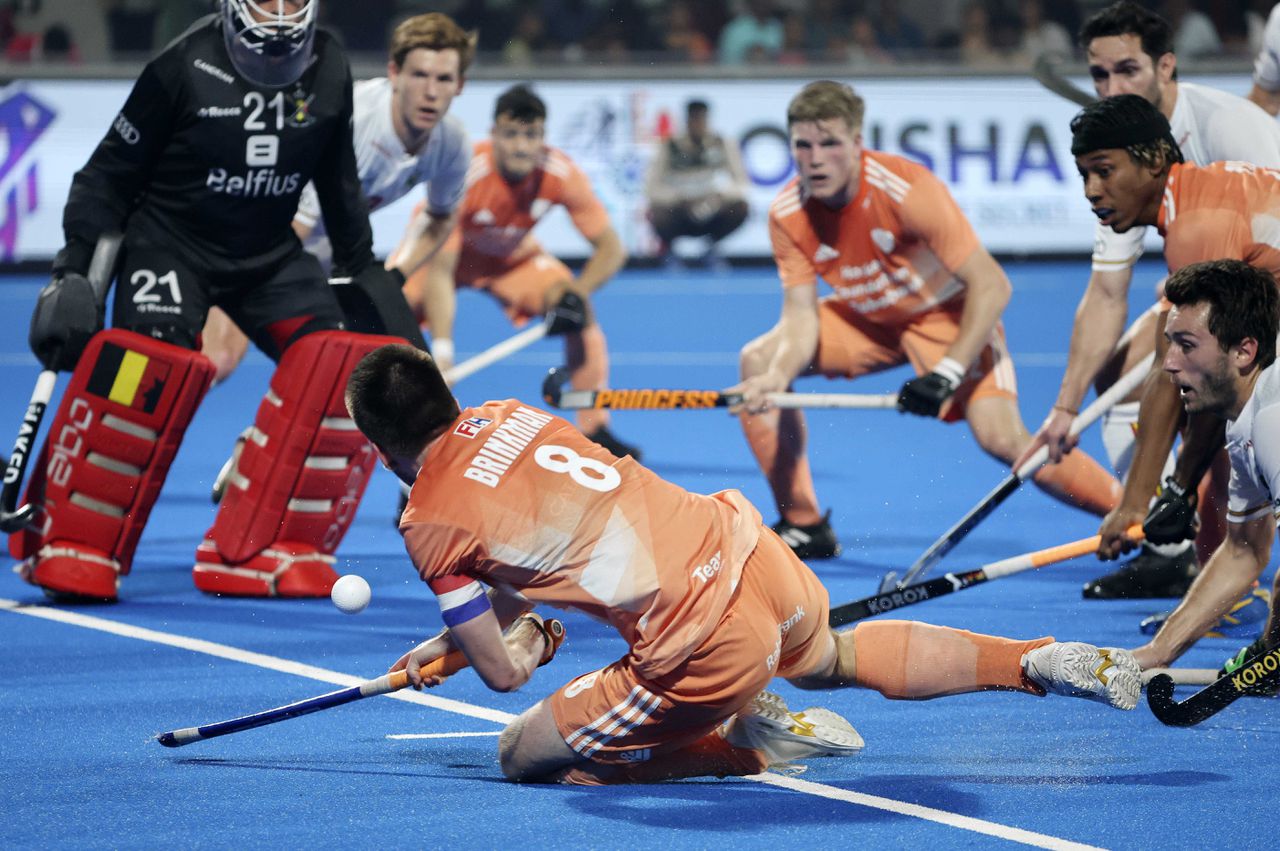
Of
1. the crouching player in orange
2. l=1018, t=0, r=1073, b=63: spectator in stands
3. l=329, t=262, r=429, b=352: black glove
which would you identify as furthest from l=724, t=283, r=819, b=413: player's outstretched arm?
l=1018, t=0, r=1073, b=63: spectator in stands

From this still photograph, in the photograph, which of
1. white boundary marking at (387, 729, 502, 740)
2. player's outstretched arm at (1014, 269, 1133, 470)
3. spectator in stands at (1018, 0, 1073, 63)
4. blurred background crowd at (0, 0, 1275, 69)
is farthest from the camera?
spectator in stands at (1018, 0, 1073, 63)

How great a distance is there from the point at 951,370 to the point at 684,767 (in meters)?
2.38

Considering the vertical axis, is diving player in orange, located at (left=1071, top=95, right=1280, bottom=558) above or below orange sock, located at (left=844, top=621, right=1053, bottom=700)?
above

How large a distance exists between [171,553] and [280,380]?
0.95 m

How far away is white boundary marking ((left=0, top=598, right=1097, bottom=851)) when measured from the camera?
10.6ft

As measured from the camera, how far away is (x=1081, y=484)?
5.57m

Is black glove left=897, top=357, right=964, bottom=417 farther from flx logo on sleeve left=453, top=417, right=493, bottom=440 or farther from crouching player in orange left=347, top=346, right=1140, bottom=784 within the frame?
flx logo on sleeve left=453, top=417, right=493, bottom=440

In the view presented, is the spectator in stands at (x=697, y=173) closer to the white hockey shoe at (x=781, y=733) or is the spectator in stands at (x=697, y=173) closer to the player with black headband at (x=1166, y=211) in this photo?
the player with black headband at (x=1166, y=211)

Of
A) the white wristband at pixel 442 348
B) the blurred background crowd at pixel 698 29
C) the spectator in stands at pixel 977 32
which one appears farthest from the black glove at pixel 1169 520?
the spectator in stands at pixel 977 32

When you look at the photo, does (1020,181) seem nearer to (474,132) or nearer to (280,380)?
(474,132)

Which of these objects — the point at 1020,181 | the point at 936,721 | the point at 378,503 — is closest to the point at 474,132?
the point at 1020,181

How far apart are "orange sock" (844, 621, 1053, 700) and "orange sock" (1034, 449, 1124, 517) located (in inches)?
75.8

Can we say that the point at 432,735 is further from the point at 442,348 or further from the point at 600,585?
the point at 442,348

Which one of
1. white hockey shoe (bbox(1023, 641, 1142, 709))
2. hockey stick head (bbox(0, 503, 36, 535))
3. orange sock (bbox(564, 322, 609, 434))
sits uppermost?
white hockey shoe (bbox(1023, 641, 1142, 709))
